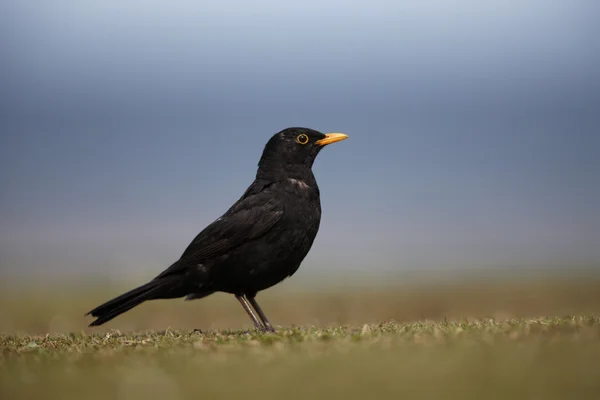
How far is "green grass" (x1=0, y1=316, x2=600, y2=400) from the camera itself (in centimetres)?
582

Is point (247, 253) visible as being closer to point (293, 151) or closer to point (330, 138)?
point (293, 151)

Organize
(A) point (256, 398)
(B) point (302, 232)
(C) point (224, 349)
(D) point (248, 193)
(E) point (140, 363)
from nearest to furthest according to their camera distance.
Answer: (A) point (256, 398), (E) point (140, 363), (C) point (224, 349), (B) point (302, 232), (D) point (248, 193)

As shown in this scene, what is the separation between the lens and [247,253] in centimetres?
963

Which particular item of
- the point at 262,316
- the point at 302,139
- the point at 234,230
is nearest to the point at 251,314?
the point at 262,316

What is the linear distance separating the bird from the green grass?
0.72 meters

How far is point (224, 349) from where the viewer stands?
25.7 ft

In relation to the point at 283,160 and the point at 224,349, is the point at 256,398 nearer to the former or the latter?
the point at 224,349

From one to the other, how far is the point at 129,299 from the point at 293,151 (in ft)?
9.21

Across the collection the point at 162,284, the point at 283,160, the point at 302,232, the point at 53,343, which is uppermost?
the point at 283,160

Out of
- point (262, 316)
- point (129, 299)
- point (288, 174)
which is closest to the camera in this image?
point (129, 299)

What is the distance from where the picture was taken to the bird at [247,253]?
9.61 metres

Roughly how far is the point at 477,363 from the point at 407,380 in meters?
0.84

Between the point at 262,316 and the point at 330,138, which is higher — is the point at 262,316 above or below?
below

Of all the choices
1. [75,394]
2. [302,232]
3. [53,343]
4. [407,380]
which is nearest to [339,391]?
[407,380]
